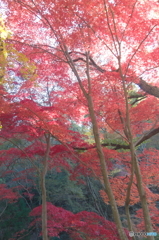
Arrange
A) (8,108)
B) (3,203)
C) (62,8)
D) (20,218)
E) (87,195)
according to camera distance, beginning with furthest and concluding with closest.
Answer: (87,195) → (3,203) → (20,218) → (8,108) → (62,8)

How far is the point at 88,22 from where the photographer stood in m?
4.18

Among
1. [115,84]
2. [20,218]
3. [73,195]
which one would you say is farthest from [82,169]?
[20,218]

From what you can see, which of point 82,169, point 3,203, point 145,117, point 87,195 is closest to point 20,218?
point 3,203

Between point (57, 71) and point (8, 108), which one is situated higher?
point (57, 71)

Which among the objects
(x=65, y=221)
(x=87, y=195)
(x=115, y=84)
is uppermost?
(x=115, y=84)

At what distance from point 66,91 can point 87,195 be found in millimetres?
7900

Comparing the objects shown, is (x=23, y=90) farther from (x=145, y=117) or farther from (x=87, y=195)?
(x=87, y=195)

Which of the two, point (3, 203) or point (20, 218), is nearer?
point (20, 218)

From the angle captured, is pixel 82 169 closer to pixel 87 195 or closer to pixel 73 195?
pixel 73 195

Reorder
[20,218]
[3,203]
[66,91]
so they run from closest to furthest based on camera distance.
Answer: [66,91]
[20,218]
[3,203]

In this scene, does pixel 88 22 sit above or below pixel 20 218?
above

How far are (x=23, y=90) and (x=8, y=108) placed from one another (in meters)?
2.99

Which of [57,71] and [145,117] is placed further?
[57,71]

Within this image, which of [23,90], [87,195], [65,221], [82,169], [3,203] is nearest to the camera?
[65,221]
